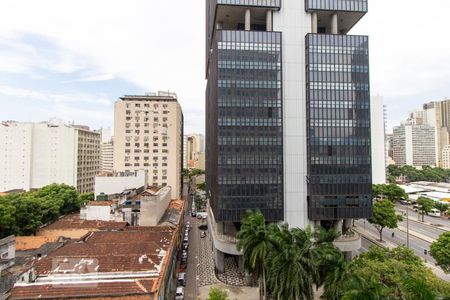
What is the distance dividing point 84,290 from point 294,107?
132ft

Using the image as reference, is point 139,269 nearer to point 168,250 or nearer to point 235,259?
point 168,250

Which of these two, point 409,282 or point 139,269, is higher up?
point 409,282

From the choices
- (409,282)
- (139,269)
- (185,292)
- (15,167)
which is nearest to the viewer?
(409,282)

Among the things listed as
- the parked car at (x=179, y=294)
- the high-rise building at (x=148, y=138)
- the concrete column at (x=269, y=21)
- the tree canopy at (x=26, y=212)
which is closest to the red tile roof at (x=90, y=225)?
the tree canopy at (x=26, y=212)

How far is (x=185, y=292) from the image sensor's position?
39188 millimetres

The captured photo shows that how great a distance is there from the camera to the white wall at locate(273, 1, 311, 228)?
48.2 meters

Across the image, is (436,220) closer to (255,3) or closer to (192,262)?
(192,262)

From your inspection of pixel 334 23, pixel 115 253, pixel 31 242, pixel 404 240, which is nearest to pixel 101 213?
pixel 31 242

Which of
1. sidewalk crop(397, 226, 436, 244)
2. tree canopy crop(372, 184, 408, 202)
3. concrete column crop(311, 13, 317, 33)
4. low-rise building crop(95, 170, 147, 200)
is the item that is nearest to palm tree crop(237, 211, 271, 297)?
concrete column crop(311, 13, 317, 33)

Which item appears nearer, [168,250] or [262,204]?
[168,250]

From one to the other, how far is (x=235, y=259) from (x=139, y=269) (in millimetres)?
27339

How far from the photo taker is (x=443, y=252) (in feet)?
127

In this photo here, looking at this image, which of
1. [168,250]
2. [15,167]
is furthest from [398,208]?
[15,167]

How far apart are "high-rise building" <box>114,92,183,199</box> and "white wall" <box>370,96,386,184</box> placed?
7810 cm
